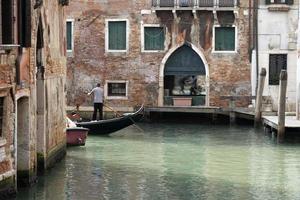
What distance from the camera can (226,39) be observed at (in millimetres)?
21219

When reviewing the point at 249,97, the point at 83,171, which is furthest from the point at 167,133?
the point at 83,171

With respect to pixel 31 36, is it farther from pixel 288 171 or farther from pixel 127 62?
pixel 127 62

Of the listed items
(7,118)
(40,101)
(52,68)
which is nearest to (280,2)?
(52,68)

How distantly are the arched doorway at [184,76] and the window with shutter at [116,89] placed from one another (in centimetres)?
111

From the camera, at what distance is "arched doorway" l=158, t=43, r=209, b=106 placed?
2128 cm

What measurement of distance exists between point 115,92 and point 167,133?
4.21 m

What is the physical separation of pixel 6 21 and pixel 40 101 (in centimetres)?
208

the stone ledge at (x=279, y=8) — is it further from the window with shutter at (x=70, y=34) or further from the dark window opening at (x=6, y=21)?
the dark window opening at (x=6, y=21)

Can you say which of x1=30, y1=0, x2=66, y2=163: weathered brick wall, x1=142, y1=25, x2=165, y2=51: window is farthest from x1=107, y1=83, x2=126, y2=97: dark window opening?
x1=30, y1=0, x2=66, y2=163: weathered brick wall

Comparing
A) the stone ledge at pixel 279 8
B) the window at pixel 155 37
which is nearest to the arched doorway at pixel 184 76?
the window at pixel 155 37

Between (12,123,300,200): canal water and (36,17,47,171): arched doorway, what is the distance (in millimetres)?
357

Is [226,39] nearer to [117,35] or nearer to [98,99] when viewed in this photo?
[117,35]

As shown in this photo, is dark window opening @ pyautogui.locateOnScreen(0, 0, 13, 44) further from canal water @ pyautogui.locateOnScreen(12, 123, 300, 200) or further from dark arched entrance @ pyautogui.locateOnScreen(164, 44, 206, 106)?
dark arched entrance @ pyautogui.locateOnScreen(164, 44, 206, 106)

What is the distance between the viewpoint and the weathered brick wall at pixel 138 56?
21172 millimetres
